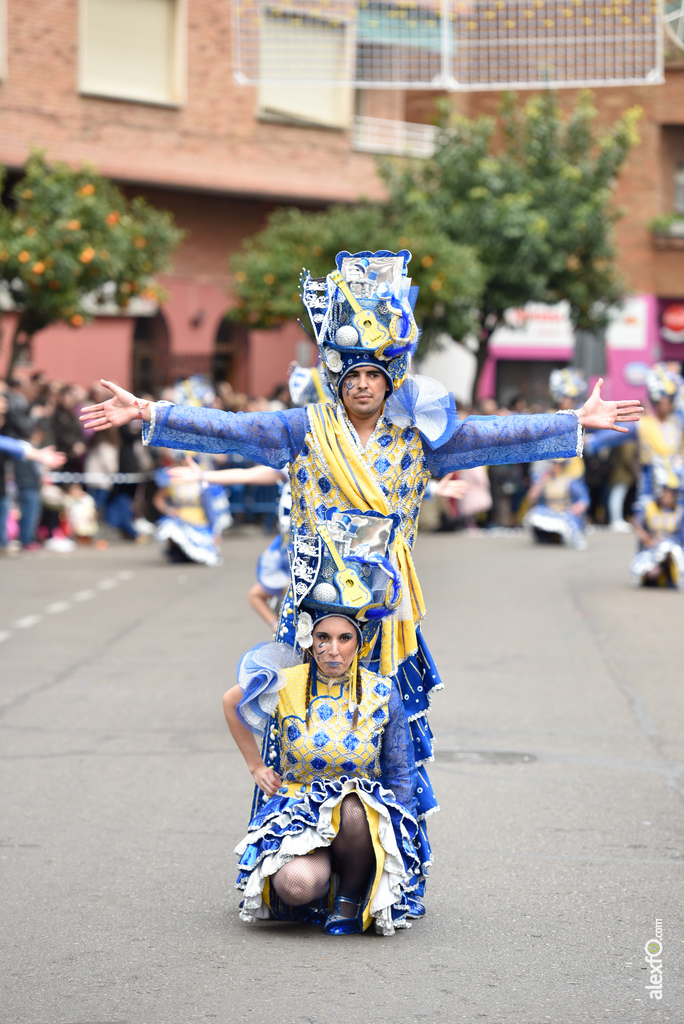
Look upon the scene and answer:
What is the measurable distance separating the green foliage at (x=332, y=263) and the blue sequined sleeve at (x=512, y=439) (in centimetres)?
1912

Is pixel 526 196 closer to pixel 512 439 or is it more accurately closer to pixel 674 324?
pixel 674 324

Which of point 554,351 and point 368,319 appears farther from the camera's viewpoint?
point 554,351

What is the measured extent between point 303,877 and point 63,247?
16.5m

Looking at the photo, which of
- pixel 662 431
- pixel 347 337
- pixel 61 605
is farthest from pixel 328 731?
pixel 662 431

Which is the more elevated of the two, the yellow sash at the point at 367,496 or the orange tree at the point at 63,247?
the orange tree at the point at 63,247

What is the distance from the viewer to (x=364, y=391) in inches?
204

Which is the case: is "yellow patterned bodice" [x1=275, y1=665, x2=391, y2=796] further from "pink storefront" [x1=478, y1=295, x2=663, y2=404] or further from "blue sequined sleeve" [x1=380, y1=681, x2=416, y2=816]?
"pink storefront" [x1=478, y1=295, x2=663, y2=404]

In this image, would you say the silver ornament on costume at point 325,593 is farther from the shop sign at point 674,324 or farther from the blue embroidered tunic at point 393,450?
the shop sign at point 674,324

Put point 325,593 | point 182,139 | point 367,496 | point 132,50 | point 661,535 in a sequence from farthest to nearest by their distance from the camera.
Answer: point 182,139 < point 132,50 < point 661,535 < point 367,496 < point 325,593

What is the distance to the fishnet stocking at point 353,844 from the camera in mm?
4895

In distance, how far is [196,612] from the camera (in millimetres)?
13773

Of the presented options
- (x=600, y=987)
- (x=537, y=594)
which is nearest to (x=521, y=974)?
(x=600, y=987)

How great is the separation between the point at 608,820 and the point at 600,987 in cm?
224

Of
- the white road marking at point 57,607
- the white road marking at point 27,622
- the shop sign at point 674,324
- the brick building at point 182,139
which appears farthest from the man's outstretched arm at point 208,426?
the shop sign at point 674,324
